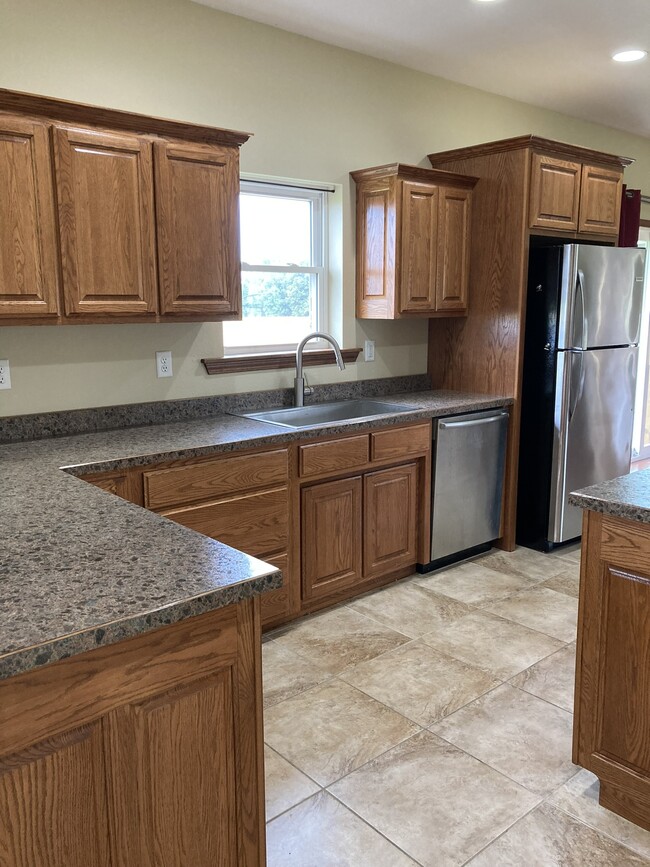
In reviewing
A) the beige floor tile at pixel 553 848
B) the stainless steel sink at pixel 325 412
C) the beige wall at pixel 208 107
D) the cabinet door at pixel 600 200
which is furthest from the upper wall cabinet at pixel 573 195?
the beige floor tile at pixel 553 848

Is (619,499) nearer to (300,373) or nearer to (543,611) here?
(543,611)

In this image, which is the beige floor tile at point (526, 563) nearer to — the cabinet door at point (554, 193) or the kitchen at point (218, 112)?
the kitchen at point (218, 112)

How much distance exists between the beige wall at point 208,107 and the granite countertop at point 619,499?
6.31 ft

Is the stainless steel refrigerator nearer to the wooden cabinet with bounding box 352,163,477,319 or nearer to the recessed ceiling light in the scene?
the wooden cabinet with bounding box 352,163,477,319

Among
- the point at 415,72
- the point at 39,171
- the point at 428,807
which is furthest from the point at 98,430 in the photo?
the point at 415,72

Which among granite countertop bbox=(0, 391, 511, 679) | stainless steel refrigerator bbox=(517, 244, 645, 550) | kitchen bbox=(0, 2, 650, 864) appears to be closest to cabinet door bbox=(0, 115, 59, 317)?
kitchen bbox=(0, 2, 650, 864)

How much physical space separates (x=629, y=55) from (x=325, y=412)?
2.48 meters

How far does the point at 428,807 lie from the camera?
6.55 feet

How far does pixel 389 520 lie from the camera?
137 inches

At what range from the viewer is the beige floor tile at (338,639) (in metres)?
2.84

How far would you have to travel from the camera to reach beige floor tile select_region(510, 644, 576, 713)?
100 inches

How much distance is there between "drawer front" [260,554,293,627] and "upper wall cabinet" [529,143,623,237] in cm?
219

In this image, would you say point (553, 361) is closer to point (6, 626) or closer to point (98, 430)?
point (98, 430)

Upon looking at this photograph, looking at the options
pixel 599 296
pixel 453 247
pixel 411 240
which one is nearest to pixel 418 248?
pixel 411 240
